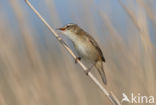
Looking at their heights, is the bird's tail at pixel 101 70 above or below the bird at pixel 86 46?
below

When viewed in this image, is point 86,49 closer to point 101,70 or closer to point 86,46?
point 86,46

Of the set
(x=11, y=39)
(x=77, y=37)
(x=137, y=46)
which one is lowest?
(x=137, y=46)

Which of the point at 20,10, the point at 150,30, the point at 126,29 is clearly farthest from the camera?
the point at 126,29

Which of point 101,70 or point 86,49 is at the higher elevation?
point 86,49

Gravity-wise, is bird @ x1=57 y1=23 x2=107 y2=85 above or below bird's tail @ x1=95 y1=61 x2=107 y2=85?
above

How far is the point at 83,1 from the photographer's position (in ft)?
9.41

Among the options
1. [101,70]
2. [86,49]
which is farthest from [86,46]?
[101,70]

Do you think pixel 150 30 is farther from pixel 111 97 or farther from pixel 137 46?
pixel 111 97

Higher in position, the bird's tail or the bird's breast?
the bird's breast

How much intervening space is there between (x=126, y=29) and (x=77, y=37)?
1.51ft

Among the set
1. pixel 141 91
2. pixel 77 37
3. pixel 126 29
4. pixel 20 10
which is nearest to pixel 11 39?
pixel 20 10

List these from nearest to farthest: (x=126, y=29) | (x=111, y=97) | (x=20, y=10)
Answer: (x=111, y=97), (x=20, y=10), (x=126, y=29)

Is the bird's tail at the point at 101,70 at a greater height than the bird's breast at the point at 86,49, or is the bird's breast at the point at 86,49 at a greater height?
the bird's breast at the point at 86,49

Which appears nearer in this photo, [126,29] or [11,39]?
[11,39]
